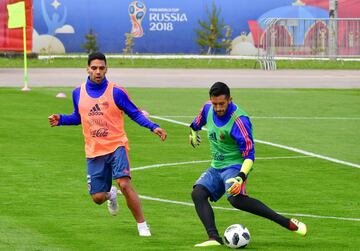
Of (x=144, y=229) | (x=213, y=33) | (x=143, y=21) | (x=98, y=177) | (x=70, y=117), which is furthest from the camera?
(x=143, y=21)

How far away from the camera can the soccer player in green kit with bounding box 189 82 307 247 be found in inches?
468

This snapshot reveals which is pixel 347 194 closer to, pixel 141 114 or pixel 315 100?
pixel 141 114

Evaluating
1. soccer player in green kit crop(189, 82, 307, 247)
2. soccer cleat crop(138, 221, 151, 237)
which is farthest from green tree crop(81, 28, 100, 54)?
soccer player in green kit crop(189, 82, 307, 247)

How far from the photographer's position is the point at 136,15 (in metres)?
65.6

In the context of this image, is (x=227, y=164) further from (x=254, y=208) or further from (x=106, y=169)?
(x=106, y=169)

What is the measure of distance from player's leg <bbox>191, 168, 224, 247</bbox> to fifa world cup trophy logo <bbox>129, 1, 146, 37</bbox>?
175ft

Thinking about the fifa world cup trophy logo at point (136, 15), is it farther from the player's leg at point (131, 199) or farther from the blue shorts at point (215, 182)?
the blue shorts at point (215, 182)

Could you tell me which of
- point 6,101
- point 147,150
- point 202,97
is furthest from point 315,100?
point 147,150

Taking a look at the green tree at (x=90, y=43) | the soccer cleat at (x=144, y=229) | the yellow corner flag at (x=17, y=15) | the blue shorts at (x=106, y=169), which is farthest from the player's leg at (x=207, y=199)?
the green tree at (x=90, y=43)

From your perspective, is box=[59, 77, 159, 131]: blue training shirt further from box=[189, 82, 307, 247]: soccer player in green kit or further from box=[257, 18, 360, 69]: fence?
box=[257, 18, 360, 69]: fence

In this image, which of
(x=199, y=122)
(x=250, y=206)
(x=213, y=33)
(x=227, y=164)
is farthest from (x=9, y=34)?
(x=250, y=206)

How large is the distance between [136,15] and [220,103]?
54.0m

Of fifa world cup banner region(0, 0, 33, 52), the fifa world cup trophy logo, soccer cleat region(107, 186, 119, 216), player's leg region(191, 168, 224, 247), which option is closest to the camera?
player's leg region(191, 168, 224, 247)

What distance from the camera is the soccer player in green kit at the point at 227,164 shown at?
11.9 meters
